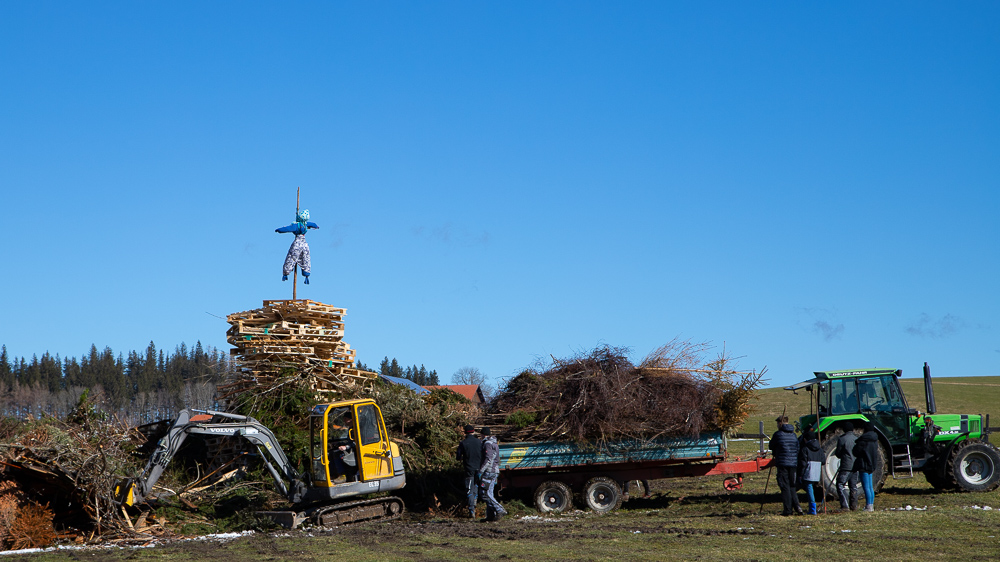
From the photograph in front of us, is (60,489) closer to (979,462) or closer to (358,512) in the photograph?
(358,512)

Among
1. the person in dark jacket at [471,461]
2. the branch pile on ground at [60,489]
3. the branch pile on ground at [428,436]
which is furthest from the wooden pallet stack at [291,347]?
the person in dark jacket at [471,461]

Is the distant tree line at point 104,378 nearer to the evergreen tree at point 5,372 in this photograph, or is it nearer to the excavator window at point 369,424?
the evergreen tree at point 5,372

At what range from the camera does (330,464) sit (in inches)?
604

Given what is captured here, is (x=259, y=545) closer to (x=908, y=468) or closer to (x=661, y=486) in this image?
(x=661, y=486)

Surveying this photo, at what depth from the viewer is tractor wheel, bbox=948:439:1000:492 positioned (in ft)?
51.4

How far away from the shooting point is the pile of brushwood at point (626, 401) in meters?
15.2

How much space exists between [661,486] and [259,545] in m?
9.28

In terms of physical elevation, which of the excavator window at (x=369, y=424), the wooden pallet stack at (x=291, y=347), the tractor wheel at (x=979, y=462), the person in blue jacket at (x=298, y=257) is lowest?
the tractor wheel at (x=979, y=462)

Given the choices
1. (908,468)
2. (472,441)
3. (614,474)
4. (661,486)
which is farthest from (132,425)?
(908,468)

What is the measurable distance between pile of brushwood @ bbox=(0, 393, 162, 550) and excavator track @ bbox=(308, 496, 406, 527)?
3078 mm

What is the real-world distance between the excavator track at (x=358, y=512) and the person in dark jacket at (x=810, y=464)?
7.11 m

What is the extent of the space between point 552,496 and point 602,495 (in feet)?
2.95

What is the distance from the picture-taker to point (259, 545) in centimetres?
1295

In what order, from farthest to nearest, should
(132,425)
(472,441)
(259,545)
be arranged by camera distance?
1. (132,425)
2. (472,441)
3. (259,545)
